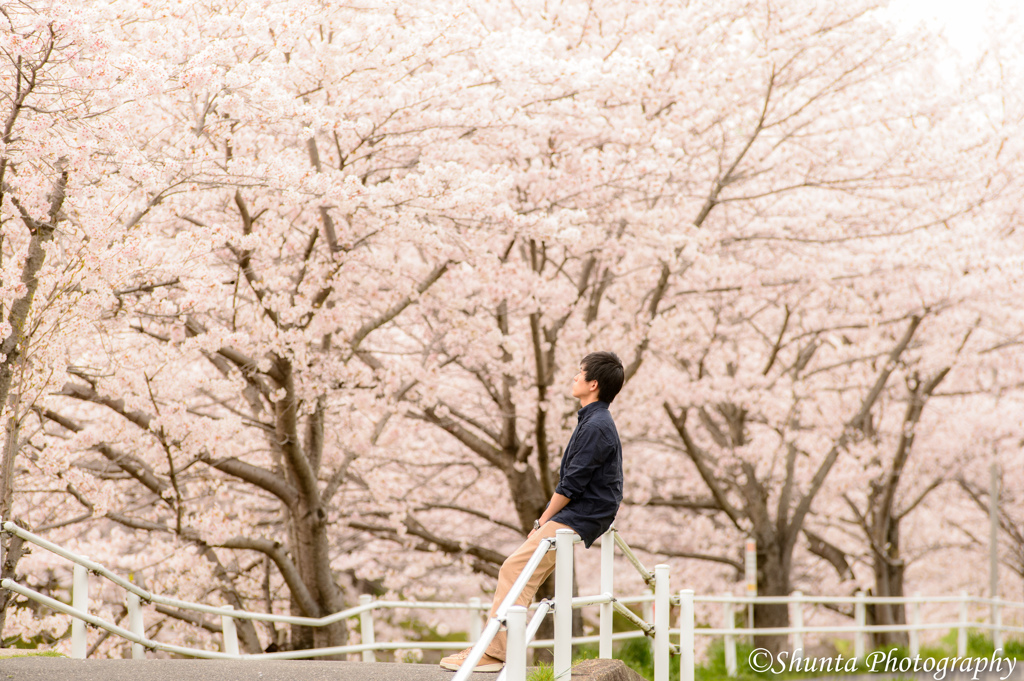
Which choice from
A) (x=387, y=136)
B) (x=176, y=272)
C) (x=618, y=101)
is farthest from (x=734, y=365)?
(x=176, y=272)

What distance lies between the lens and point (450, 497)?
15.5m

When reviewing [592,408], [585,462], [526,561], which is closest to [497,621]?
[526,561]

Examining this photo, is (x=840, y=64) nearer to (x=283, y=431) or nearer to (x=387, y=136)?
(x=387, y=136)

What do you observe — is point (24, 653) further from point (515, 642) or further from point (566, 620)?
point (515, 642)

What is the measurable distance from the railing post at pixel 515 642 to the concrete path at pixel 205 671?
160 centimetres

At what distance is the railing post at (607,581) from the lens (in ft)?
17.0

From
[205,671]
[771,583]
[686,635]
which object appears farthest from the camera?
[771,583]

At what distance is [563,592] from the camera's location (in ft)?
13.9

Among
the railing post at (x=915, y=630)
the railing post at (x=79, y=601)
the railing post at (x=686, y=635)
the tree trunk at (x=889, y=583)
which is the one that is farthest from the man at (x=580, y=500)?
the tree trunk at (x=889, y=583)

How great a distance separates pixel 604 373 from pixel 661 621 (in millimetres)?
1764

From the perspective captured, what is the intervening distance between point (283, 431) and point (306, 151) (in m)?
2.77

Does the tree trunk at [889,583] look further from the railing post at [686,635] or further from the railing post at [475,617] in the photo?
the railing post at [686,635]

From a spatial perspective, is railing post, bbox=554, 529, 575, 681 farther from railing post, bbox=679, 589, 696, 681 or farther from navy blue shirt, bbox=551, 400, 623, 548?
railing post, bbox=679, 589, 696, 681

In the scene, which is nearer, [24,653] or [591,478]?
[591,478]
